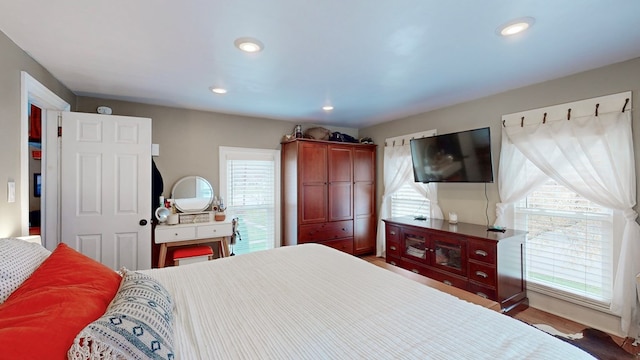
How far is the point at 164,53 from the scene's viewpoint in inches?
79.9

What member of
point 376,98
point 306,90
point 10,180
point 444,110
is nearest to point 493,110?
point 444,110

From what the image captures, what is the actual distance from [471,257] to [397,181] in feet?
5.72

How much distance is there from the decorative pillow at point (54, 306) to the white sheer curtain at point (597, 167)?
3497 millimetres

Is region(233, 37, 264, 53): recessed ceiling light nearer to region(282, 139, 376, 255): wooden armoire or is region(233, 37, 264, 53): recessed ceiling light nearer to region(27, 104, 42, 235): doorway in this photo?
region(282, 139, 376, 255): wooden armoire

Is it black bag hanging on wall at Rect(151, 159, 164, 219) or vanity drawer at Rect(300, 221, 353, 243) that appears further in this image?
vanity drawer at Rect(300, 221, 353, 243)

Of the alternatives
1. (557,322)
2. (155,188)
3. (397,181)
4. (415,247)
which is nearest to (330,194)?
(397,181)

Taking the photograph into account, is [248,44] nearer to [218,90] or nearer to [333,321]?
[218,90]

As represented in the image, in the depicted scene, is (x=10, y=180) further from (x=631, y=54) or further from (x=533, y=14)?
(x=631, y=54)

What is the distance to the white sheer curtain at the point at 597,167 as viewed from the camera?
2.19 metres

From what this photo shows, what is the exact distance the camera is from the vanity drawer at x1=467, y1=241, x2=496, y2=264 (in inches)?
103

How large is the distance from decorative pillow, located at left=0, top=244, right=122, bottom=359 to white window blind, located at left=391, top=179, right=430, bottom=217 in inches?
147

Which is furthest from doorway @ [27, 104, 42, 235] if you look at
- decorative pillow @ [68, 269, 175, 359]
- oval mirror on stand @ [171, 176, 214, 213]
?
decorative pillow @ [68, 269, 175, 359]

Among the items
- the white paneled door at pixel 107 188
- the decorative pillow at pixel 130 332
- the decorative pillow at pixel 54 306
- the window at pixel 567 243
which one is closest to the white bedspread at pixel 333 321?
the decorative pillow at pixel 130 332

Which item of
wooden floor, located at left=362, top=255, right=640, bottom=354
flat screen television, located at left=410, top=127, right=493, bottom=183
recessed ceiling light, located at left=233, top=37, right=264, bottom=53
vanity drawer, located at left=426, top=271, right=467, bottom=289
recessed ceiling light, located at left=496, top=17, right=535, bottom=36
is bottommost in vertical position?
wooden floor, located at left=362, top=255, right=640, bottom=354
